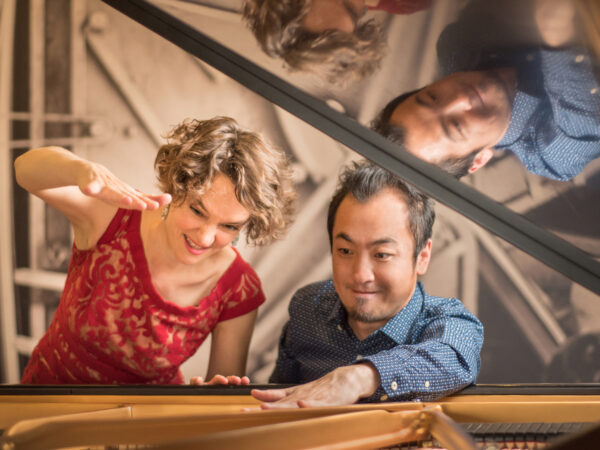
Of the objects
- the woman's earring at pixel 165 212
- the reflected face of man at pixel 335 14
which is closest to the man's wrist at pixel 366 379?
the woman's earring at pixel 165 212

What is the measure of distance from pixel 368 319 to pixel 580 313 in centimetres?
96

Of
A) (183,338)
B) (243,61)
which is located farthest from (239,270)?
(243,61)

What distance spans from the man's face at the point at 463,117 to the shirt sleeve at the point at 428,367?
0.74 metres

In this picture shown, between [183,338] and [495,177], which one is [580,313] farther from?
[183,338]

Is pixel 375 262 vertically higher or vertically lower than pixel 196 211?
lower

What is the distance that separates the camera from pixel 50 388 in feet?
5.40

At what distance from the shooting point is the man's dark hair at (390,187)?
6.97 ft

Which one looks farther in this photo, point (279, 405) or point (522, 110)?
point (522, 110)

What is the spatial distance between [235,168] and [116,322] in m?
0.62

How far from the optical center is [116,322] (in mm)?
2020

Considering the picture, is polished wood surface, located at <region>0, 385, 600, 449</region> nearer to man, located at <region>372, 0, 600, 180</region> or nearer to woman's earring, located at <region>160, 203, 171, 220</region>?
woman's earring, located at <region>160, 203, 171, 220</region>

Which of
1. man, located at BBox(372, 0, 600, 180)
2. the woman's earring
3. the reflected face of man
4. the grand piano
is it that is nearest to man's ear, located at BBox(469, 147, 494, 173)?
man, located at BBox(372, 0, 600, 180)

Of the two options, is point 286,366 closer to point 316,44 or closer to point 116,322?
point 116,322

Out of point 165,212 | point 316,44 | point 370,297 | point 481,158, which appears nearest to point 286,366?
point 370,297
